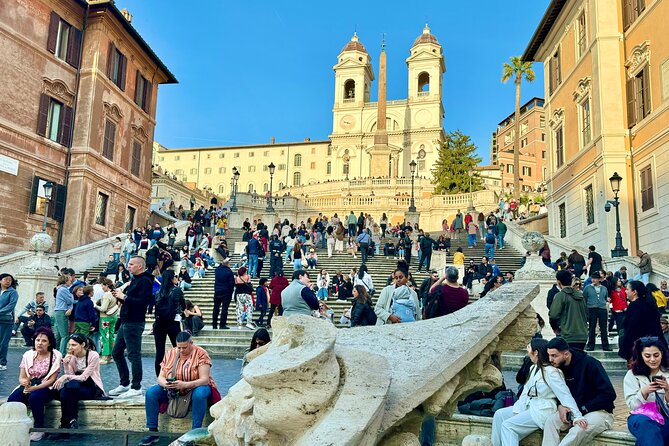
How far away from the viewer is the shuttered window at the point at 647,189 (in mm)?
19891

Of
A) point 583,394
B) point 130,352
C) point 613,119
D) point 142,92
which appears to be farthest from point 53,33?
point 583,394

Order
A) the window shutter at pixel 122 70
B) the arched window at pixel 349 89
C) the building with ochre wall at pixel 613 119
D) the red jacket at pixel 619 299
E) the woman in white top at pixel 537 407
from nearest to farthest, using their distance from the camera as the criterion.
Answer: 1. the woman in white top at pixel 537 407
2. the red jacket at pixel 619 299
3. the building with ochre wall at pixel 613 119
4. the window shutter at pixel 122 70
5. the arched window at pixel 349 89

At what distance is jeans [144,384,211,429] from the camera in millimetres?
4949

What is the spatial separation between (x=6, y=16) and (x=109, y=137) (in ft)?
23.8

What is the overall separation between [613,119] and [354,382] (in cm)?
2228

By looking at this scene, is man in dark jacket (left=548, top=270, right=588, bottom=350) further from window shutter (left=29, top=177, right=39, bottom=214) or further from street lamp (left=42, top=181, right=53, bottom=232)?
window shutter (left=29, top=177, right=39, bottom=214)

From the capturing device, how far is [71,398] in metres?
5.48

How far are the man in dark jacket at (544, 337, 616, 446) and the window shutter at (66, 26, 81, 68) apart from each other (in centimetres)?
2771

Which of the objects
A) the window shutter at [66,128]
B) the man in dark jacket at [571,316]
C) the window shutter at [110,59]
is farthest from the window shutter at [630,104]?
the window shutter at [66,128]

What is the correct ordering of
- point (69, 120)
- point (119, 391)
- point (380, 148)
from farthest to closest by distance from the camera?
1. point (380, 148)
2. point (69, 120)
3. point (119, 391)

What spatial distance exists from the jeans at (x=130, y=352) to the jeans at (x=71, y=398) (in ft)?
2.90

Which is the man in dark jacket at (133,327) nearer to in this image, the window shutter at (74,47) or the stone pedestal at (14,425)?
the stone pedestal at (14,425)

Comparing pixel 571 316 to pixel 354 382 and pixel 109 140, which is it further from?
pixel 109 140

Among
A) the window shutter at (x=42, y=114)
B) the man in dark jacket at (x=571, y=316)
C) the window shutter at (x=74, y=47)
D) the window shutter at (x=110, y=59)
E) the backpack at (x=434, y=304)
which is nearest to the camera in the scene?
the backpack at (x=434, y=304)
